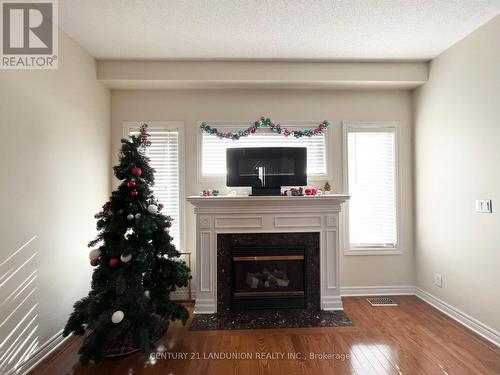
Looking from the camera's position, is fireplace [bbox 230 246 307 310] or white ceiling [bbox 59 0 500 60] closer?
white ceiling [bbox 59 0 500 60]

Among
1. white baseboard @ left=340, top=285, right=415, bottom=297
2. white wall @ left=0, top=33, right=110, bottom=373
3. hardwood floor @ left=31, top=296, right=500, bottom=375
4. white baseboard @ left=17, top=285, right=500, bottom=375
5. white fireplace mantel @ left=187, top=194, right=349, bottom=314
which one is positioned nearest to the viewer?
white wall @ left=0, top=33, right=110, bottom=373

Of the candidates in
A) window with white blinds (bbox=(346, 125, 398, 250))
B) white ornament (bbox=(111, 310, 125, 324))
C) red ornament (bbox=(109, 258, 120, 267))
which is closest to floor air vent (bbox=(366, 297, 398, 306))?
Answer: window with white blinds (bbox=(346, 125, 398, 250))

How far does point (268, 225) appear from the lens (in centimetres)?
305

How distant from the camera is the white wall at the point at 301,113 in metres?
3.39

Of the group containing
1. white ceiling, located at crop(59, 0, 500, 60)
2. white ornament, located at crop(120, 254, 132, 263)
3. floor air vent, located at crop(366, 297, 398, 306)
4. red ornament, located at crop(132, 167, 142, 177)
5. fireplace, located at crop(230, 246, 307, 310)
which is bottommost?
floor air vent, located at crop(366, 297, 398, 306)

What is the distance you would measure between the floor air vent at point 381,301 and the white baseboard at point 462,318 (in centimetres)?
42

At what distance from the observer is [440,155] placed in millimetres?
3021

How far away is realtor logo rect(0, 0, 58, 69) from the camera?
199 centimetres

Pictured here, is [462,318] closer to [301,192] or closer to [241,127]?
[301,192]

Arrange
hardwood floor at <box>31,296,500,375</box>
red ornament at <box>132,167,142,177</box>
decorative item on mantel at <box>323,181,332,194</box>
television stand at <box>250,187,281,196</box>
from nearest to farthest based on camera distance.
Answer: hardwood floor at <box>31,296,500,375</box>
red ornament at <box>132,167,142,177</box>
television stand at <box>250,187,281,196</box>
decorative item on mantel at <box>323,181,332,194</box>

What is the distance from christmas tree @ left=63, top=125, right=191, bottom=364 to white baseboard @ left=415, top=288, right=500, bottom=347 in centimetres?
298

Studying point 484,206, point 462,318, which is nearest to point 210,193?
point 484,206

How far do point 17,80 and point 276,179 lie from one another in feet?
8.25

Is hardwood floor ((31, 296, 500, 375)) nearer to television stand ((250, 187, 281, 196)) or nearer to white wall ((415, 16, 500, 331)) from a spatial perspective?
white wall ((415, 16, 500, 331))
